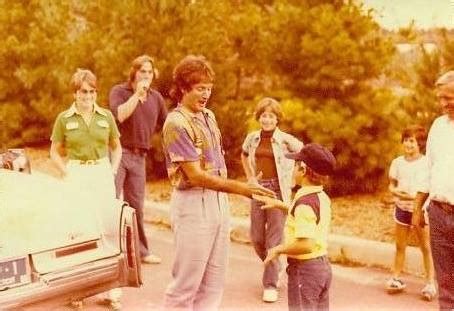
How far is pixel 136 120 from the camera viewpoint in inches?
264

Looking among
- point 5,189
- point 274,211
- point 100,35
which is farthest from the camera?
point 100,35

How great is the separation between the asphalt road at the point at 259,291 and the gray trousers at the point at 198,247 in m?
1.30

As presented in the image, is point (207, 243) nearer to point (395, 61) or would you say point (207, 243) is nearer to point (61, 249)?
point (61, 249)

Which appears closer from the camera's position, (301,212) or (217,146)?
(301,212)

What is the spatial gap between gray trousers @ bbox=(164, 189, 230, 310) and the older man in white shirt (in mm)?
1299

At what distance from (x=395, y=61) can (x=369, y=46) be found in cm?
44

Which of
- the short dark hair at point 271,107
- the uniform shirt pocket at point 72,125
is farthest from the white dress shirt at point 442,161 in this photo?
the uniform shirt pocket at point 72,125

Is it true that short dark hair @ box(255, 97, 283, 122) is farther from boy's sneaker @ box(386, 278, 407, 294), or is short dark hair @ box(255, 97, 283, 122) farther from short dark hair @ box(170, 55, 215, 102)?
short dark hair @ box(170, 55, 215, 102)

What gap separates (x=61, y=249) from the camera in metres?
4.86

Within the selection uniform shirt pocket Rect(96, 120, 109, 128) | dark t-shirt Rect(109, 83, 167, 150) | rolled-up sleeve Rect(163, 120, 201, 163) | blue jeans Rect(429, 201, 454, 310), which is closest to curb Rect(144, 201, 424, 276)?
blue jeans Rect(429, 201, 454, 310)

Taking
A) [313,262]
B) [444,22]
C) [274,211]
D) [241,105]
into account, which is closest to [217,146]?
[313,262]

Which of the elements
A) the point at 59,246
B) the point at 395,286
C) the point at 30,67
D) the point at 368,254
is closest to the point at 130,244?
the point at 59,246

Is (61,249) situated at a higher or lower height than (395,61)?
lower

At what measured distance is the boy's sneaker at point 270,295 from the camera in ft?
19.2
